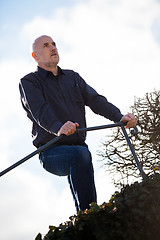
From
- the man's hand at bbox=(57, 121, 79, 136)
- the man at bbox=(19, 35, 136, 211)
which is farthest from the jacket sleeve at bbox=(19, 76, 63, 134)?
the man's hand at bbox=(57, 121, 79, 136)

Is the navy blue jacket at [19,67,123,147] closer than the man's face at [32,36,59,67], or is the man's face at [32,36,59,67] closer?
the navy blue jacket at [19,67,123,147]

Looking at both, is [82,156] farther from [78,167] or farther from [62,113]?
[62,113]

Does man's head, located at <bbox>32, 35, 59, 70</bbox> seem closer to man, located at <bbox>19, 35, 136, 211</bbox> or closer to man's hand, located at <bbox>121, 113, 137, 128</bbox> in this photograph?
man, located at <bbox>19, 35, 136, 211</bbox>

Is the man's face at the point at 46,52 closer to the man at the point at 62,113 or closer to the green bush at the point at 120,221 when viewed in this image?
the man at the point at 62,113

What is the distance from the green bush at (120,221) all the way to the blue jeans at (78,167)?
841 mm

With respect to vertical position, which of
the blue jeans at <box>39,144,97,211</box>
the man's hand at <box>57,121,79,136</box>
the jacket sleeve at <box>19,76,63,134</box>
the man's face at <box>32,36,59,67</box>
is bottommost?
the blue jeans at <box>39,144,97,211</box>

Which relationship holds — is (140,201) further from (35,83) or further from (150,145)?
(150,145)

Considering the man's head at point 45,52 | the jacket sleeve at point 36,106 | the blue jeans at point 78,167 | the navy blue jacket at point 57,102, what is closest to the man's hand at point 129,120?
the navy blue jacket at point 57,102

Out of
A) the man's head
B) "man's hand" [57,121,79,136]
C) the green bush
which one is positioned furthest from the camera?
the man's head

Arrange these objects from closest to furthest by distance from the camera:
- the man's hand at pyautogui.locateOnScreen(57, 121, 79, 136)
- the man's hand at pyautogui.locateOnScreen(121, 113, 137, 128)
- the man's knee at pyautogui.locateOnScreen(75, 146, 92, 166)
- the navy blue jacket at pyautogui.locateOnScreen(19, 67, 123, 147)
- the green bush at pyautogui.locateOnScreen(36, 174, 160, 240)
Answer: the green bush at pyautogui.locateOnScreen(36, 174, 160, 240) < the man's hand at pyautogui.locateOnScreen(57, 121, 79, 136) < the man's knee at pyautogui.locateOnScreen(75, 146, 92, 166) < the navy blue jacket at pyautogui.locateOnScreen(19, 67, 123, 147) < the man's hand at pyautogui.locateOnScreen(121, 113, 137, 128)

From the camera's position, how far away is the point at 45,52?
4531 millimetres

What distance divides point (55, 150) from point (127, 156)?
778cm

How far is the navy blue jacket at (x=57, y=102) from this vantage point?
392cm

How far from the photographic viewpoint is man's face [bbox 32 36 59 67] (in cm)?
450
